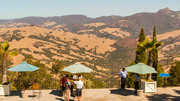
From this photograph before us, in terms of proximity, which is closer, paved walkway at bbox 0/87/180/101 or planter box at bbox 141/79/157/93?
paved walkway at bbox 0/87/180/101

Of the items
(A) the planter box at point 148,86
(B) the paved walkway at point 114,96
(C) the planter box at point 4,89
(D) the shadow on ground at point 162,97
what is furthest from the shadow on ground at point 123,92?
(C) the planter box at point 4,89

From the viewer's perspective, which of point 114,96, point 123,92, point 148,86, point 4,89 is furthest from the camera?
point 123,92

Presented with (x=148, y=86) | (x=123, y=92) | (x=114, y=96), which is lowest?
(x=114, y=96)

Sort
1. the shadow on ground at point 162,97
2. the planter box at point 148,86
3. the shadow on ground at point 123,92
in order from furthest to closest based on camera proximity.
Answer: the shadow on ground at point 123,92 < the planter box at point 148,86 < the shadow on ground at point 162,97

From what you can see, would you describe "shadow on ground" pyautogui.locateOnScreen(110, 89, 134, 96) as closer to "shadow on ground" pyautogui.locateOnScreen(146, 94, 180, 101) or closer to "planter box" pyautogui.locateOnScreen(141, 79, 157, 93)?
"planter box" pyautogui.locateOnScreen(141, 79, 157, 93)

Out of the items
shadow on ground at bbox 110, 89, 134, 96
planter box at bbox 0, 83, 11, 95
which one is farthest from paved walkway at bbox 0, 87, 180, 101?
planter box at bbox 0, 83, 11, 95

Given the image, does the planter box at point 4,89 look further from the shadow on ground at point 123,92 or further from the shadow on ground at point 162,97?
the shadow on ground at point 162,97

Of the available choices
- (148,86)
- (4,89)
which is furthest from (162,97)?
(4,89)

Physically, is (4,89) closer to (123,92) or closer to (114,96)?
(114,96)

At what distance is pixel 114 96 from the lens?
16516 millimetres

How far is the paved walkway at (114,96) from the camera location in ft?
51.2

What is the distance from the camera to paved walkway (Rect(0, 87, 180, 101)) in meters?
15.6

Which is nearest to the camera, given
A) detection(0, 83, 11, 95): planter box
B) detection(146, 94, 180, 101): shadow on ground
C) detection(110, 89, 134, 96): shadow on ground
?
detection(146, 94, 180, 101): shadow on ground

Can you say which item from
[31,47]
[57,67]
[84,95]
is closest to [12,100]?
[84,95]
